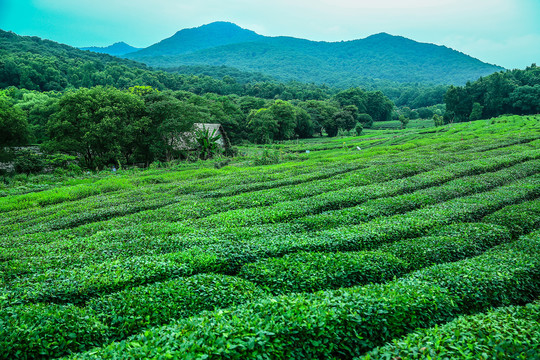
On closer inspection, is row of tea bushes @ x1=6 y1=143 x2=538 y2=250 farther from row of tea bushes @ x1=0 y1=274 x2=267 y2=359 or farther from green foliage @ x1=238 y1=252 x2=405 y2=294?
row of tea bushes @ x1=0 y1=274 x2=267 y2=359

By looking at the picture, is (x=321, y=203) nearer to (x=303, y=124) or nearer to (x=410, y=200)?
(x=410, y=200)

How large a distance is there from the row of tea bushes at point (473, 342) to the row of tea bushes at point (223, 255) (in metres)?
6.07

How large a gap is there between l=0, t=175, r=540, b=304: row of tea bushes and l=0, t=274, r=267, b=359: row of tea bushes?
998mm

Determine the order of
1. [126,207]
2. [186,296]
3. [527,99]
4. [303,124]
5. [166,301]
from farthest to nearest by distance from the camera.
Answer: [303,124] < [527,99] < [126,207] < [186,296] < [166,301]

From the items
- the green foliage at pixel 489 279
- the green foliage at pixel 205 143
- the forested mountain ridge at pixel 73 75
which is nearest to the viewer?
the green foliage at pixel 489 279

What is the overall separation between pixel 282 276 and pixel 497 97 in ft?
361

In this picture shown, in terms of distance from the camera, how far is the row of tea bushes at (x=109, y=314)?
6891 millimetres

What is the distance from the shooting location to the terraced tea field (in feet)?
22.3

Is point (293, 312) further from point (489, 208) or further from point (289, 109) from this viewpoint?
point (289, 109)

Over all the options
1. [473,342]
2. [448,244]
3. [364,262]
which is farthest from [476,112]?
[473,342]

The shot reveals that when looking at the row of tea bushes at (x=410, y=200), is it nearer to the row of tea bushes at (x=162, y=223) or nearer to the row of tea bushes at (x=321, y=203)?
the row of tea bushes at (x=162, y=223)

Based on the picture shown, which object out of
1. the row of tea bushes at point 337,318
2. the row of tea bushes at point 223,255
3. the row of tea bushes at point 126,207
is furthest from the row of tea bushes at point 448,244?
the row of tea bushes at point 126,207

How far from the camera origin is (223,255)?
1209cm

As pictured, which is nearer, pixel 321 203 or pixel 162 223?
pixel 162 223
